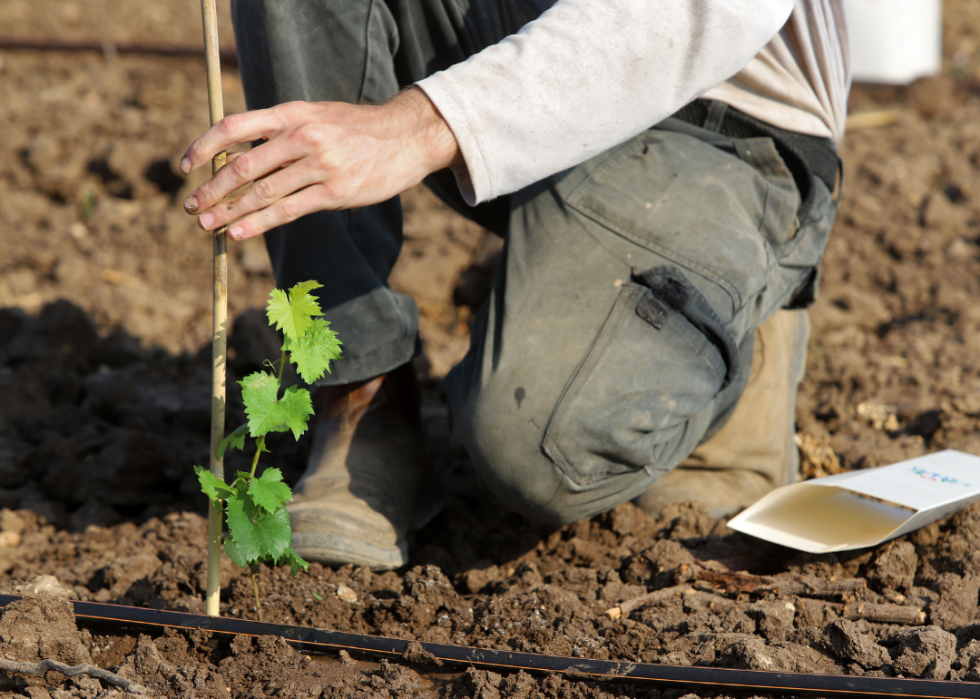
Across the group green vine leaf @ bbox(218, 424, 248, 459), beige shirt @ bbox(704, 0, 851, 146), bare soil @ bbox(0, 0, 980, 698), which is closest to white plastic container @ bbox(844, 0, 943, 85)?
bare soil @ bbox(0, 0, 980, 698)

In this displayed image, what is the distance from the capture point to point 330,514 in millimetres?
1688

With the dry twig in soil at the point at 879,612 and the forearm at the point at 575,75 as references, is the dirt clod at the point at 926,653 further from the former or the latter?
the forearm at the point at 575,75

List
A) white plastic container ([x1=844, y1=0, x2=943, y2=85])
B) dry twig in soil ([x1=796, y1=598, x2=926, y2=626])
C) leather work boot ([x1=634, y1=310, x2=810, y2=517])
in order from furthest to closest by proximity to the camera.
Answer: white plastic container ([x1=844, y1=0, x2=943, y2=85]) < leather work boot ([x1=634, y1=310, x2=810, y2=517]) < dry twig in soil ([x1=796, y1=598, x2=926, y2=626])

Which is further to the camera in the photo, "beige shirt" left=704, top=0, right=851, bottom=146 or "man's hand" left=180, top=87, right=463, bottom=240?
"beige shirt" left=704, top=0, right=851, bottom=146

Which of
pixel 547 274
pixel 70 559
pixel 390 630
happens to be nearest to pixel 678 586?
pixel 390 630

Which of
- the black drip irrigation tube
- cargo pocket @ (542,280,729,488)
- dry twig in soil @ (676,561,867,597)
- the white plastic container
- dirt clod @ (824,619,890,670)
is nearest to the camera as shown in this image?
the black drip irrigation tube

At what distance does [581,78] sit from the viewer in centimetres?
134

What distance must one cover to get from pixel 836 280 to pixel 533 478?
6.61 feet

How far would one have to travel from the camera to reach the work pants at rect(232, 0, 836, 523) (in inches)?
64.1

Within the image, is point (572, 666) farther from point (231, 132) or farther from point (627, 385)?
point (231, 132)

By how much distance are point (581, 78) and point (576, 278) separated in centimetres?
44

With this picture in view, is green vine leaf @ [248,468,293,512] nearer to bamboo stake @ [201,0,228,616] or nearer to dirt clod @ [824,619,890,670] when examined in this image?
bamboo stake @ [201,0,228,616]

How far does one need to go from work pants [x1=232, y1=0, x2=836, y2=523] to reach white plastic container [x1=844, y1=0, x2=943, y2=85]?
307 centimetres

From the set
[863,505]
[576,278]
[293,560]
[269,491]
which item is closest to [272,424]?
[269,491]
